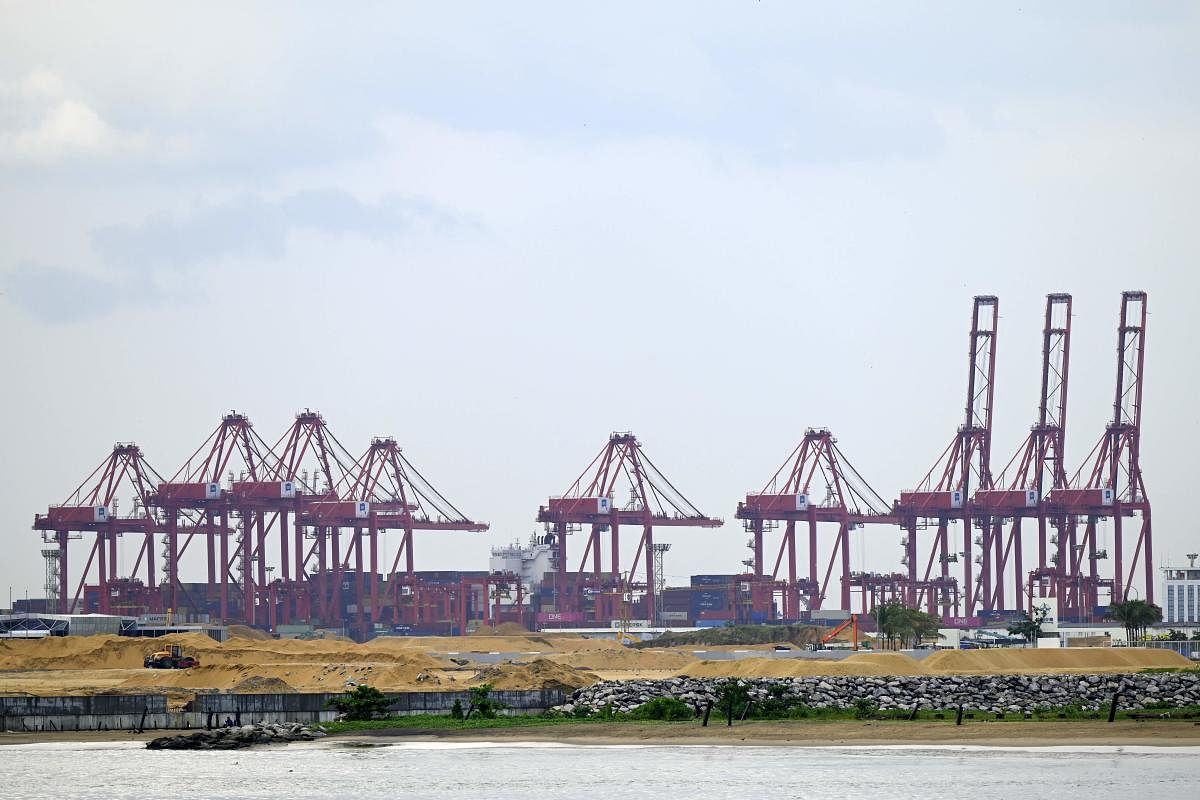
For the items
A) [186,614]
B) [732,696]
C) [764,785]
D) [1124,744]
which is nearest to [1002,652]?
[732,696]

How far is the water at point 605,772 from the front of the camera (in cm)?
4372

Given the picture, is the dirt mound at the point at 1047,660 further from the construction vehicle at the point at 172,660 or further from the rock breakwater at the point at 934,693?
the construction vehicle at the point at 172,660

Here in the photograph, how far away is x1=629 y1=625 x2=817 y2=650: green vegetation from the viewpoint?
153 meters

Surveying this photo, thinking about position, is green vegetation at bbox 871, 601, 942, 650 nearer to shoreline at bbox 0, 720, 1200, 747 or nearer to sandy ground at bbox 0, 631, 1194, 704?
sandy ground at bbox 0, 631, 1194, 704

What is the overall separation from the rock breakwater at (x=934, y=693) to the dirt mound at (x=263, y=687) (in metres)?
12.9

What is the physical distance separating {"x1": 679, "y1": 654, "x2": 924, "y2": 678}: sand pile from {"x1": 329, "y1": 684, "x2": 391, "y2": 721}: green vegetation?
23332mm

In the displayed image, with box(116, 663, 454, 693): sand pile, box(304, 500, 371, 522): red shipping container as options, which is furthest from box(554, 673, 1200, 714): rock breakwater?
box(304, 500, 371, 522): red shipping container

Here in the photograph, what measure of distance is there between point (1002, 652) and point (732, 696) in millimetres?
33956

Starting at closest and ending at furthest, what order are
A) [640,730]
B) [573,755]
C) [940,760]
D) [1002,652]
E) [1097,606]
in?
[940,760]
[573,755]
[640,730]
[1002,652]
[1097,606]

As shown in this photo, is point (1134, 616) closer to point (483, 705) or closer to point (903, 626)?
point (903, 626)

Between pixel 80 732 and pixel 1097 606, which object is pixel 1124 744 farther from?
pixel 1097 606

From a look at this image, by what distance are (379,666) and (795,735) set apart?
3288 centimetres

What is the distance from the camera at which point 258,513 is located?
194 metres

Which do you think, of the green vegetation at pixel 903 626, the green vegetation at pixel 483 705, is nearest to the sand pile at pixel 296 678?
the green vegetation at pixel 483 705
